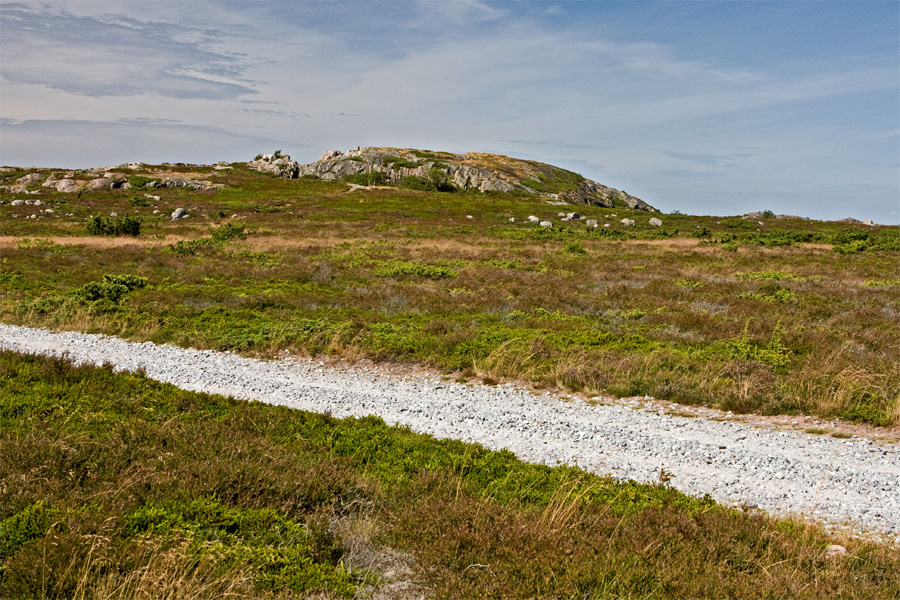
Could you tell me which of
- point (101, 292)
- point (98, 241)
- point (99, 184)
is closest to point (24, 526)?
point (101, 292)

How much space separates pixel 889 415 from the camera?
1088 cm

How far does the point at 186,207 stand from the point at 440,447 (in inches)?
2931

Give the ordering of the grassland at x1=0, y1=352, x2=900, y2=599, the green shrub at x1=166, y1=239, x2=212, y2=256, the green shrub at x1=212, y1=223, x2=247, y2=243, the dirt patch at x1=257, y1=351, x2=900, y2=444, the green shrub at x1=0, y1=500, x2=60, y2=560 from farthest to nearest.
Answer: the green shrub at x1=212, y1=223, x2=247, y2=243
the green shrub at x1=166, y1=239, x2=212, y2=256
the dirt patch at x1=257, y1=351, x2=900, y2=444
the green shrub at x1=0, y1=500, x2=60, y2=560
the grassland at x1=0, y1=352, x2=900, y2=599

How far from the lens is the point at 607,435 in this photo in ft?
33.8

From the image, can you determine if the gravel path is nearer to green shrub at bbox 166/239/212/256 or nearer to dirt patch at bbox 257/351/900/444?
dirt patch at bbox 257/351/900/444

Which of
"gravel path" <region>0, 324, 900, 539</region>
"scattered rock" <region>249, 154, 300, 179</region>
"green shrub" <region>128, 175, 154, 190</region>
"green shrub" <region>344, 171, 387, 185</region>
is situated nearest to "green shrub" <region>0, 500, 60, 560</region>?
"gravel path" <region>0, 324, 900, 539</region>

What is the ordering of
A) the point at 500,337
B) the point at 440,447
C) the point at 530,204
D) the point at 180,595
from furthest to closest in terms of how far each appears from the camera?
the point at 530,204 → the point at 500,337 → the point at 440,447 → the point at 180,595

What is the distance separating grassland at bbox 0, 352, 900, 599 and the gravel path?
→ 1.15 m

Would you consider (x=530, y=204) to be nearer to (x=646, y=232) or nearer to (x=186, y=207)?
(x=646, y=232)

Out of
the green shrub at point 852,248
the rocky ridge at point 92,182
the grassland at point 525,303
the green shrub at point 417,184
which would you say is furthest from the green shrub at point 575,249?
the rocky ridge at point 92,182

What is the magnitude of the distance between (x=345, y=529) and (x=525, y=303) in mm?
16881

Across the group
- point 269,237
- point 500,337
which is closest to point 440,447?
point 500,337

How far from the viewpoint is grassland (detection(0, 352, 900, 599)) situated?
4.65 meters

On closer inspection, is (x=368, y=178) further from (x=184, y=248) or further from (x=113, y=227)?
(x=184, y=248)
